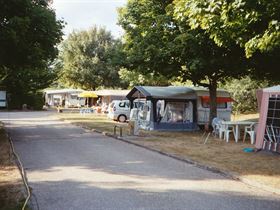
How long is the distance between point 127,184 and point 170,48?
13.5 metres

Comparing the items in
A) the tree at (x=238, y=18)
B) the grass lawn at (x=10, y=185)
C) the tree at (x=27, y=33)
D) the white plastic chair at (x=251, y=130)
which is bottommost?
the grass lawn at (x=10, y=185)

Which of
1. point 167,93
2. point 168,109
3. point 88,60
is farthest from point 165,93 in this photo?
point 88,60

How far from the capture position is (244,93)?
40.6 m

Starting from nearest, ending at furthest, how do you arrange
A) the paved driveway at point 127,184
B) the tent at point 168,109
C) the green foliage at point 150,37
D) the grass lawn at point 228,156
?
the paved driveway at point 127,184
the grass lawn at point 228,156
the green foliage at point 150,37
the tent at point 168,109

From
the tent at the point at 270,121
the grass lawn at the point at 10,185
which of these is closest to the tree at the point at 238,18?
the tent at the point at 270,121

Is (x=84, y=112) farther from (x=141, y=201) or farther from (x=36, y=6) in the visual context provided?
(x=141, y=201)

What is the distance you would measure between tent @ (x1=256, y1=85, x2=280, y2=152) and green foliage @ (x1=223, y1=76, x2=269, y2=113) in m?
24.2

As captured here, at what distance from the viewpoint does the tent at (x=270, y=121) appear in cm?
1522

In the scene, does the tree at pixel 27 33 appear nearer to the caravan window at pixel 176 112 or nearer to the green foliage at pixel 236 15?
the caravan window at pixel 176 112

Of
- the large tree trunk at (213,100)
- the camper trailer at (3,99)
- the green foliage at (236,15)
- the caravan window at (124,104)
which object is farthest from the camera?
the camper trailer at (3,99)

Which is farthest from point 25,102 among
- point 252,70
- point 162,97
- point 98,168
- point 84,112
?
point 98,168

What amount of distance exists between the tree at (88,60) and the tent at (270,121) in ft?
168

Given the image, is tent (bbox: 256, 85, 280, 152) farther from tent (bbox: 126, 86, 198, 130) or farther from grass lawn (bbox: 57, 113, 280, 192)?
tent (bbox: 126, 86, 198, 130)

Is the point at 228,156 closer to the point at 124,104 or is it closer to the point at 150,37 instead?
the point at 150,37
